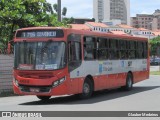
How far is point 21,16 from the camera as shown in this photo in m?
24.2

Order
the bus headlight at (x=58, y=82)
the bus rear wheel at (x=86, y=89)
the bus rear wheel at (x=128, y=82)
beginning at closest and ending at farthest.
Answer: the bus headlight at (x=58, y=82) → the bus rear wheel at (x=86, y=89) → the bus rear wheel at (x=128, y=82)

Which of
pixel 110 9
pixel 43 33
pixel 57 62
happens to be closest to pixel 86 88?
pixel 57 62

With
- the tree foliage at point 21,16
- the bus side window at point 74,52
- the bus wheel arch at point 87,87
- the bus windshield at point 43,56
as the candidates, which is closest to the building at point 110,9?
the tree foliage at point 21,16

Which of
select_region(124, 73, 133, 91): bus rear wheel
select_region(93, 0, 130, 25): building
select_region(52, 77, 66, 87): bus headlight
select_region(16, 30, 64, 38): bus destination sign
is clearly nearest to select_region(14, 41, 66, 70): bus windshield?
select_region(16, 30, 64, 38): bus destination sign

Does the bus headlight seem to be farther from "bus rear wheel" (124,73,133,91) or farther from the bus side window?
"bus rear wheel" (124,73,133,91)

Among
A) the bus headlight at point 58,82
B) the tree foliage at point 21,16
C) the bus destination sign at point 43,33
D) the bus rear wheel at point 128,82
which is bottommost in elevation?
the bus rear wheel at point 128,82

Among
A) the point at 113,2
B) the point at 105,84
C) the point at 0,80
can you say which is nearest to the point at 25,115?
the point at 105,84

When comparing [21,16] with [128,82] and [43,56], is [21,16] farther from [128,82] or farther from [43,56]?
[43,56]

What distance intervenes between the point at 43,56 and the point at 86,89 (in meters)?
2.70

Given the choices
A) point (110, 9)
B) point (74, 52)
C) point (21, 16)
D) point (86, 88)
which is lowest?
point (86, 88)

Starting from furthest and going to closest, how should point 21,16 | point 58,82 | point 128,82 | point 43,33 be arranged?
point 21,16 < point 128,82 < point 43,33 < point 58,82

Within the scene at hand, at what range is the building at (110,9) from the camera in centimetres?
17488

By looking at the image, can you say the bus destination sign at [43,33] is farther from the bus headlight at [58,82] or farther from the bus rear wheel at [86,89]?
the bus rear wheel at [86,89]

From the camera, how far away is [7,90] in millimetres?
22203
